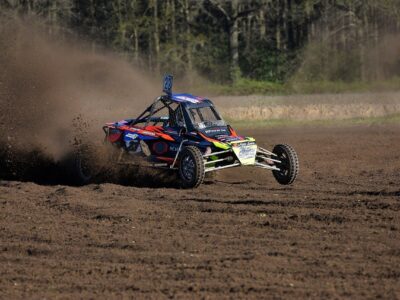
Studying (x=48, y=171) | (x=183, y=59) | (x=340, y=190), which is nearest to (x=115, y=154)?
(x=48, y=171)

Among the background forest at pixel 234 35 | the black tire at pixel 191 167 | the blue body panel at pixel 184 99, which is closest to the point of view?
the black tire at pixel 191 167

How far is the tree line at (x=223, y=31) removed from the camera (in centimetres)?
4450

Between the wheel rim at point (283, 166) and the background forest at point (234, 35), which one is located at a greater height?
the background forest at point (234, 35)

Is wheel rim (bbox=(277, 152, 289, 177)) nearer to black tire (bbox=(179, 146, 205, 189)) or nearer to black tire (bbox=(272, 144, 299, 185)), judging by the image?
black tire (bbox=(272, 144, 299, 185))

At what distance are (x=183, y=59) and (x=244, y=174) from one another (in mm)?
31831

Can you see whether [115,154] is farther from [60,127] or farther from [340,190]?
[340,190]

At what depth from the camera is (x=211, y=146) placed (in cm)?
1501

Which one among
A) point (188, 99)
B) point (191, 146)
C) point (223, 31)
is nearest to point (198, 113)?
point (188, 99)

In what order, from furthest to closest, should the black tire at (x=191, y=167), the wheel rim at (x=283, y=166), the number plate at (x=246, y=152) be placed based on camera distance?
the wheel rim at (x=283, y=166) → the number plate at (x=246, y=152) → the black tire at (x=191, y=167)

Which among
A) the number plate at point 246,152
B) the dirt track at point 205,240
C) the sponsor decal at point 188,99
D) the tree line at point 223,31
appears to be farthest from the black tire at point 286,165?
the tree line at point 223,31

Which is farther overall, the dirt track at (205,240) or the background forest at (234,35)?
the background forest at (234,35)

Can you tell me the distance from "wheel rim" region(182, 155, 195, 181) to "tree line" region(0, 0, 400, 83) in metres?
28.4

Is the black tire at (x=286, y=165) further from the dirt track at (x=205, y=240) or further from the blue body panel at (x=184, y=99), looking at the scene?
the blue body panel at (x=184, y=99)

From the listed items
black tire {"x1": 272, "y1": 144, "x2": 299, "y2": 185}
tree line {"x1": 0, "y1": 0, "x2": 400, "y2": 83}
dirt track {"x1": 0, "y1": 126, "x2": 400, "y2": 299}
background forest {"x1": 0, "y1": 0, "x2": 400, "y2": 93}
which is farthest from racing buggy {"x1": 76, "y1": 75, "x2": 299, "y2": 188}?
tree line {"x1": 0, "y1": 0, "x2": 400, "y2": 83}
